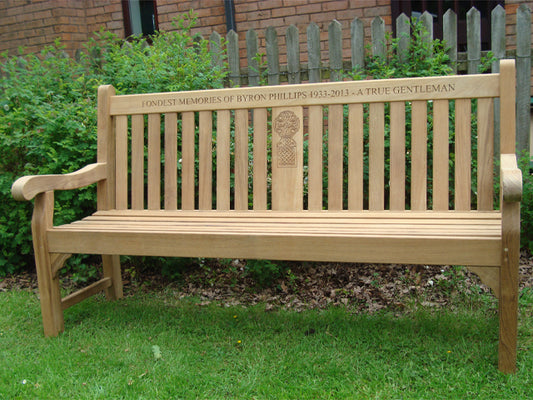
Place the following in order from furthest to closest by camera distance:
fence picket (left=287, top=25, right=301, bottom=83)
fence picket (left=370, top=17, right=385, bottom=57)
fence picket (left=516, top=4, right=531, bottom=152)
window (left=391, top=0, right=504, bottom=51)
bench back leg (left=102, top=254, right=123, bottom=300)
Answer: window (left=391, top=0, right=504, bottom=51) → fence picket (left=287, top=25, right=301, bottom=83) → fence picket (left=370, top=17, right=385, bottom=57) → fence picket (left=516, top=4, right=531, bottom=152) → bench back leg (left=102, top=254, right=123, bottom=300)

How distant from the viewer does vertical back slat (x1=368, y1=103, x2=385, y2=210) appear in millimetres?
2672

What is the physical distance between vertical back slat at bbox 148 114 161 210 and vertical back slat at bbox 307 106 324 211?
2.97 ft

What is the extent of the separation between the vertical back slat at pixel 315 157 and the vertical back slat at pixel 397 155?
0.38m

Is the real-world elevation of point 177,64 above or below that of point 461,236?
above

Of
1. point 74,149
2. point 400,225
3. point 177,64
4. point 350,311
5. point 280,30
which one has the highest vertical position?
point 280,30

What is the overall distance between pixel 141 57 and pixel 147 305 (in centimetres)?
177

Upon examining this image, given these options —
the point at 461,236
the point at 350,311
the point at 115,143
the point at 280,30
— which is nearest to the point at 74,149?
the point at 115,143

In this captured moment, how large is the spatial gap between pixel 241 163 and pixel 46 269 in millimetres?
1167

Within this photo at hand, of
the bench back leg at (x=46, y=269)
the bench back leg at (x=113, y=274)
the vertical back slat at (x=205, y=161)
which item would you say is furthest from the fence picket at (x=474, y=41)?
the bench back leg at (x=46, y=269)

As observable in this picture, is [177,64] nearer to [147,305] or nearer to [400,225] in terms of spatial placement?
[147,305]

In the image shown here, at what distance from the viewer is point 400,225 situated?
2.29 meters

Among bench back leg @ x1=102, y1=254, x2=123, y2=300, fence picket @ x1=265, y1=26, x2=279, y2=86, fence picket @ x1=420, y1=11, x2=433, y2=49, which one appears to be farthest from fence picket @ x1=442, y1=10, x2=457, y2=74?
bench back leg @ x1=102, y1=254, x2=123, y2=300

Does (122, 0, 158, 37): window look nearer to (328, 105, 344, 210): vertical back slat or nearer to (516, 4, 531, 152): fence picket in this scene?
(516, 4, 531, 152): fence picket

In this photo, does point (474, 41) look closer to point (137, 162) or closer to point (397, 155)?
point (397, 155)
